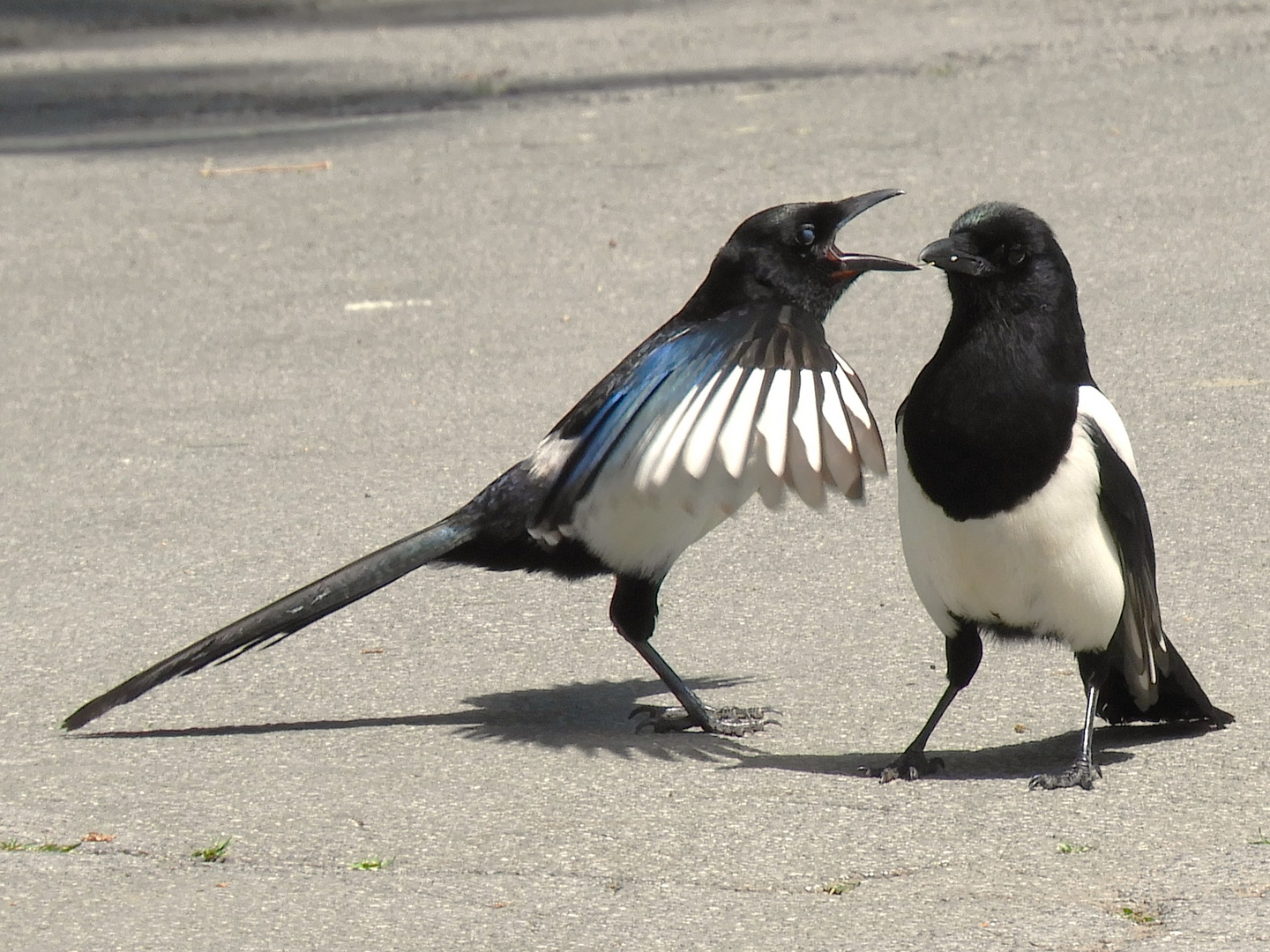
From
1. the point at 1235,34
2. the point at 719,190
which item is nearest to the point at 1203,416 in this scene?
the point at 719,190

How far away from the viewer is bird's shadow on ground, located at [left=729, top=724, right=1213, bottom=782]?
13.0ft

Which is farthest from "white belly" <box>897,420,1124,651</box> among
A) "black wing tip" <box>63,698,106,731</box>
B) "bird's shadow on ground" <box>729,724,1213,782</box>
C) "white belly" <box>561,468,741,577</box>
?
"black wing tip" <box>63,698,106,731</box>

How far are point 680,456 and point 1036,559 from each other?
71cm

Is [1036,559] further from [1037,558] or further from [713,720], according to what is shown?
[713,720]

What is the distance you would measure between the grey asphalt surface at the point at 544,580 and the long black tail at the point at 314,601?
0.13m

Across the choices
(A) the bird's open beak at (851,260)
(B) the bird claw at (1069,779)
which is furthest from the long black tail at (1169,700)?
(A) the bird's open beak at (851,260)

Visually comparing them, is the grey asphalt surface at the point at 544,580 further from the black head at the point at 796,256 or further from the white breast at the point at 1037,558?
the black head at the point at 796,256

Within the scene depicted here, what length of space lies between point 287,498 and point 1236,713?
294 centimetres

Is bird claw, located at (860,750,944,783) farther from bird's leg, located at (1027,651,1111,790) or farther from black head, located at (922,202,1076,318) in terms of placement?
black head, located at (922,202,1076,318)

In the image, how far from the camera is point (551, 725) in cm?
437

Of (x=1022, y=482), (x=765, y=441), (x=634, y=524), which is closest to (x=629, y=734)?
(x=634, y=524)

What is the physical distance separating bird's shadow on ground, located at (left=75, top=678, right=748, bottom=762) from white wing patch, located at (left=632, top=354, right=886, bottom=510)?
0.61 meters

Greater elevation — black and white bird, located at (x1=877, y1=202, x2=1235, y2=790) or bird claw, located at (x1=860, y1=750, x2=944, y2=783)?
black and white bird, located at (x1=877, y1=202, x2=1235, y2=790)

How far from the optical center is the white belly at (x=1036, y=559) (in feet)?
12.2
